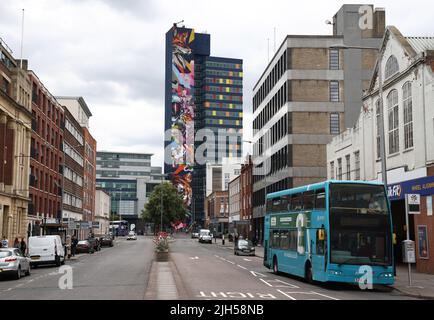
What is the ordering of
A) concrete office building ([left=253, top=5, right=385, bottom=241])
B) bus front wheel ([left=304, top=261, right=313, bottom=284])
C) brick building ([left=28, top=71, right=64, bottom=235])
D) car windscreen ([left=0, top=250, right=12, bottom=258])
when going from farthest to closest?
concrete office building ([left=253, top=5, right=385, bottom=241]), brick building ([left=28, top=71, right=64, bottom=235]), car windscreen ([left=0, top=250, right=12, bottom=258]), bus front wheel ([left=304, top=261, right=313, bottom=284])

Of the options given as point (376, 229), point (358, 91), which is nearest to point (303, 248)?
point (376, 229)

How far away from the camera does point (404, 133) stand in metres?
32.6

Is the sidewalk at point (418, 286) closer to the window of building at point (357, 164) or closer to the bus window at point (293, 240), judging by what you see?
the bus window at point (293, 240)

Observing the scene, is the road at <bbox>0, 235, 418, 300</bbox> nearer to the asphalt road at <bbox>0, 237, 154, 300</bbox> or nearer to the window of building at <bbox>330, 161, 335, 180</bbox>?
the asphalt road at <bbox>0, 237, 154, 300</bbox>

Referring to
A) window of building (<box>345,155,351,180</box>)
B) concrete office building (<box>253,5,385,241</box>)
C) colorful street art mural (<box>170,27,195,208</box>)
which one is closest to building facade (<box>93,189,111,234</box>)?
colorful street art mural (<box>170,27,195,208</box>)

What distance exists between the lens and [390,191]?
3425cm

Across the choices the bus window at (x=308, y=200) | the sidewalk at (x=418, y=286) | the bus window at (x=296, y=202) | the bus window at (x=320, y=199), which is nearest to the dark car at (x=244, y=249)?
the sidewalk at (x=418, y=286)

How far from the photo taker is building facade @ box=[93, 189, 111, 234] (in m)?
123

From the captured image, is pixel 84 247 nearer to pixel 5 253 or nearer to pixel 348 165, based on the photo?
pixel 348 165

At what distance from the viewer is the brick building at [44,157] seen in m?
60.6

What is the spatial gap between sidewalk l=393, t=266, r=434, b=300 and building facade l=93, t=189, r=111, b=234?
311ft

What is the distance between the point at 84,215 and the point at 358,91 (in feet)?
183

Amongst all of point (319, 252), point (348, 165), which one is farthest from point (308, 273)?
point (348, 165)
